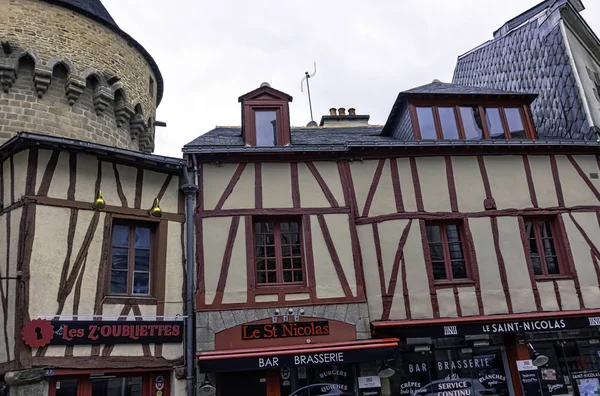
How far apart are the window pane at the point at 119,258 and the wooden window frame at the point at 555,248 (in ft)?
20.2

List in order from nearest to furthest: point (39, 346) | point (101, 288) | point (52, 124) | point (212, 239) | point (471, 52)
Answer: point (39, 346)
point (101, 288)
point (212, 239)
point (52, 124)
point (471, 52)

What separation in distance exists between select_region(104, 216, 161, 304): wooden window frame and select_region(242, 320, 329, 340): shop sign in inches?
56.2

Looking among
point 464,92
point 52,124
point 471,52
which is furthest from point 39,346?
point 471,52

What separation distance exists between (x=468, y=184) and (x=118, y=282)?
5670 mm

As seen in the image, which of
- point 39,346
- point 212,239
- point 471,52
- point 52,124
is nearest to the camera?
point 39,346

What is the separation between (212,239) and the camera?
769 cm

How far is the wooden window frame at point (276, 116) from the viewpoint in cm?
873

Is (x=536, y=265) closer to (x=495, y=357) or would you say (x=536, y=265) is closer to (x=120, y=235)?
(x=495, y=357)

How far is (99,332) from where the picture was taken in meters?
6.66

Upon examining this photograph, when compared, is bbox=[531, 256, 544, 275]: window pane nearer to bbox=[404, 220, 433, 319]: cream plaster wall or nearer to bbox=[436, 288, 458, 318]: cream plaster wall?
bbox=[436, 288, 458, 318]: cream plaster wall

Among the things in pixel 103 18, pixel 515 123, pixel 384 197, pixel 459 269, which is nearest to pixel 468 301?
pixel 459 269

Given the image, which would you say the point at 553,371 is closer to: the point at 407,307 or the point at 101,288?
the point at 407,307

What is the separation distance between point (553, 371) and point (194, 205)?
600cm

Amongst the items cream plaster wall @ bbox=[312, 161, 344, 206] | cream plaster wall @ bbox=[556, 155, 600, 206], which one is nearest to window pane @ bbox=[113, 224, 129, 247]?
cream plaster wall @ bbox=[312, 161, 344, 206]
